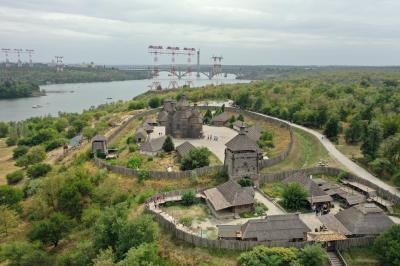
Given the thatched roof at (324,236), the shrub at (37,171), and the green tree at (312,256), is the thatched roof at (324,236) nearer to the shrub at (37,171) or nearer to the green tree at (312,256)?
the green tree at (312,256)

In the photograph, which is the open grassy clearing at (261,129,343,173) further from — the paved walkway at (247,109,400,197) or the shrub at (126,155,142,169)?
the shrub at (126,155,142,169)

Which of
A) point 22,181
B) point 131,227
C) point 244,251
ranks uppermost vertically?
point 131,227

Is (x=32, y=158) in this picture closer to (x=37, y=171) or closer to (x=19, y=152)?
(x=19, y=152)

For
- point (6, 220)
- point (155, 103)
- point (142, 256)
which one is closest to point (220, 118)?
point (155, 103)

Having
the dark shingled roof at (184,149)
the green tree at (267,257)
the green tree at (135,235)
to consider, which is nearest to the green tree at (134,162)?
the dark shingled roof at (184,149)

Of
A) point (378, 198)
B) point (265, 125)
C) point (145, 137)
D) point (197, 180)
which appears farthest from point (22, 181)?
point (378, 198)

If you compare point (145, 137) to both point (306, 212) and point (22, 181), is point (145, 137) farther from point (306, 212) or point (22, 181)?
point (306, 212)
